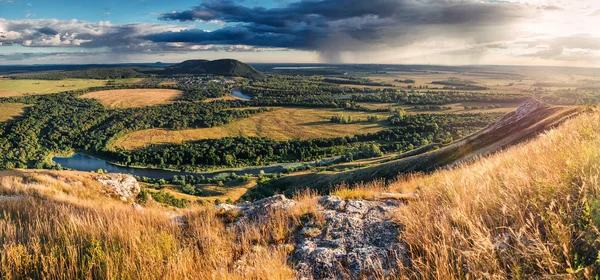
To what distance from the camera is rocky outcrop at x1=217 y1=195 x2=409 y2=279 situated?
14.7 ft

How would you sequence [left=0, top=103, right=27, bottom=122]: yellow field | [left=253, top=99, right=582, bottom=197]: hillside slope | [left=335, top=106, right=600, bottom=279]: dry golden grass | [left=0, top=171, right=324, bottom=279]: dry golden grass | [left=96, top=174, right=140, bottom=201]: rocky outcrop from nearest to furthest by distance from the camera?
1. [left=335, top=106, right=600, bottom=279]: dry golden grass
2. [left=0, top=171, right=324, bottom=279]: dry golden grass
3. [left=96, top=174, right=140, bottom=201]: rocky outcrop
4. [left=253, top=99, right=582, bottom=197]: hillside slope
5. [left=0, top=103, right=27, bottom=122]: yellow field

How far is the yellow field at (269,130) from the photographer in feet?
385

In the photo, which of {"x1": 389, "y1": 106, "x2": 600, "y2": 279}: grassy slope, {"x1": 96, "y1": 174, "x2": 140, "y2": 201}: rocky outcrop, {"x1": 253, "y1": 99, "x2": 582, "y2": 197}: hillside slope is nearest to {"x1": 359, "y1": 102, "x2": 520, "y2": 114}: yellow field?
{"x1": 253, "y1": 99, "x2": 582, "y2": 197}: hillside slope

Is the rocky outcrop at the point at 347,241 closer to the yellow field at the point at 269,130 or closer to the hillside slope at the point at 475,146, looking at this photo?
→ the hillside slope at the point at 475,146

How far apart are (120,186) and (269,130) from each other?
110 m

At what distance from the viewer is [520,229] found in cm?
316

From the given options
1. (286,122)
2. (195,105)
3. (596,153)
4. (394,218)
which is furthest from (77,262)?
(195,105)

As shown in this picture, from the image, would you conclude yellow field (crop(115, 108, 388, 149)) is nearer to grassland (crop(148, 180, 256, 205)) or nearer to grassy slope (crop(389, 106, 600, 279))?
grassland (crop(148, 180, 256, 205))

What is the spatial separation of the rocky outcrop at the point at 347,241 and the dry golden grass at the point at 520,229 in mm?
353

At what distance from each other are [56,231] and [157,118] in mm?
154685

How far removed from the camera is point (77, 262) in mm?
4484

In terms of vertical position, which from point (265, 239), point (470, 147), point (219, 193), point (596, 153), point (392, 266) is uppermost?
point (596, 153)

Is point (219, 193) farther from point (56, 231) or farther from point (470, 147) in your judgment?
→ point (56, 231)

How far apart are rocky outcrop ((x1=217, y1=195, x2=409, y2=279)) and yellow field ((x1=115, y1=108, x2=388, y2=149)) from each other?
108587mm
